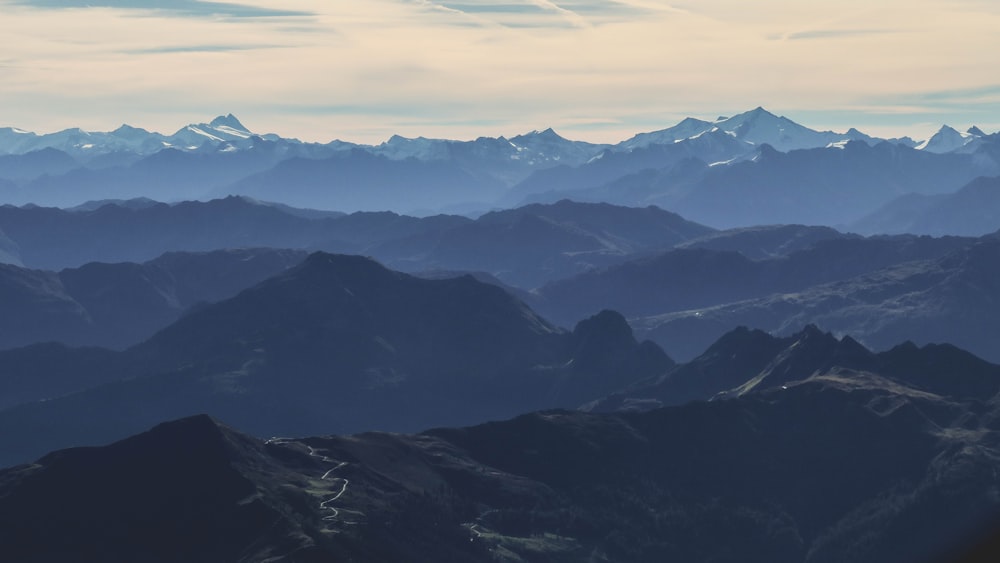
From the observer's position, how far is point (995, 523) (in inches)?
1052

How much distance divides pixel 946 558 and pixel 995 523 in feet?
3.65

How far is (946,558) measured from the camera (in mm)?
26688
